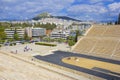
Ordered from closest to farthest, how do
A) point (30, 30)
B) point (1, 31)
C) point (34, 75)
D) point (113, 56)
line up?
point (34, 75)
point (113, 56)
point (1, 31)
point (30, 30)

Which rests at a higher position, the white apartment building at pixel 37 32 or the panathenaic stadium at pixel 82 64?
the white apartment building at pixel 37 32

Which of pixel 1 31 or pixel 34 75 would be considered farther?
pixel 1 31

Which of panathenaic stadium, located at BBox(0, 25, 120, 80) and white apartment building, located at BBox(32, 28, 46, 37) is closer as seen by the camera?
panathenaic stadium, located at BBox(0, 25, 120, 80)

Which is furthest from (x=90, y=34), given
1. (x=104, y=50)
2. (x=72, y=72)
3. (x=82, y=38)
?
(x=72, y=72)

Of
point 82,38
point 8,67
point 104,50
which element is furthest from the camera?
point 82,38

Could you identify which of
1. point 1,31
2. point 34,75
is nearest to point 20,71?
point 34,75

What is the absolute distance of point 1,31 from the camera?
6738 cm

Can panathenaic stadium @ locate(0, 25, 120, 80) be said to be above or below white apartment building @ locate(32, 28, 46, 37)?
below

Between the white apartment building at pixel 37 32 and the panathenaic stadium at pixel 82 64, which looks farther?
the white apartment building at pixel 37 32

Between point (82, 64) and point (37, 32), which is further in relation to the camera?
point (37, 32)

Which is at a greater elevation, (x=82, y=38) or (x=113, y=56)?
(x=82, y=38)

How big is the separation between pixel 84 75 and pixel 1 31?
178ft

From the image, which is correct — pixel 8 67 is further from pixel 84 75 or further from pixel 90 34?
pixel 90 34

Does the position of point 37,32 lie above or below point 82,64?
above
